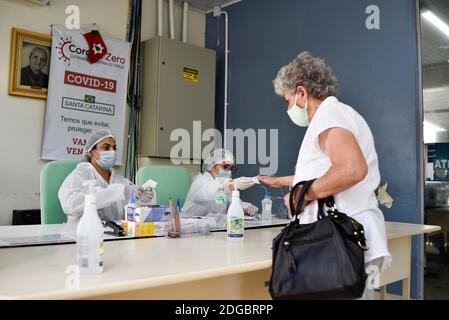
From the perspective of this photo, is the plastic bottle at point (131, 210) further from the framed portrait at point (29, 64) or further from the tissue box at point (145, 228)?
the framed portrait at point (29, 64)

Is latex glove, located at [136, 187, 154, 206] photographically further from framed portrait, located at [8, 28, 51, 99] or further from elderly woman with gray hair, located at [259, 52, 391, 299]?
framed portrait, located at [8, 28, 51, 99]

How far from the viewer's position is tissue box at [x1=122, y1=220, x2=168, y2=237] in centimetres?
170

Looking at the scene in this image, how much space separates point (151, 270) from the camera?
1108mm

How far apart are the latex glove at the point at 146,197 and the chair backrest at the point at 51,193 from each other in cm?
62

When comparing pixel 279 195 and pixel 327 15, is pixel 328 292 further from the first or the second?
pixel 327 15

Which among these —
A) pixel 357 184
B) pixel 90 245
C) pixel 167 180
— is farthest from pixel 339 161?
pixel 167 180

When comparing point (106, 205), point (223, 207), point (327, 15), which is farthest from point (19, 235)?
point (327, 15)

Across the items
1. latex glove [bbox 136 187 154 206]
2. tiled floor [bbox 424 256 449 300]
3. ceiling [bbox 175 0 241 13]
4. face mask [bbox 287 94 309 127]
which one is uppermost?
ceiling [bbox 175 0 241 13]

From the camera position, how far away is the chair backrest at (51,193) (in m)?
2.22

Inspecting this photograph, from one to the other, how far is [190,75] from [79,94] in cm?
109

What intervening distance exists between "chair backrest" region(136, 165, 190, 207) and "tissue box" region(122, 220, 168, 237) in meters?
0.88

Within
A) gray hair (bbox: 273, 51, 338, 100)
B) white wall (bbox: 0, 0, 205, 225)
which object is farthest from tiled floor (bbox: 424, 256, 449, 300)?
white wall (bbox: 0, 0, 205, 225)

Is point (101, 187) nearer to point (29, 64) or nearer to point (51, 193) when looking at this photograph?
point (51, 193)

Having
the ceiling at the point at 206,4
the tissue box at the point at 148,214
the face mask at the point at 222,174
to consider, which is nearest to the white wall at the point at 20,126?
the ceiling at the point at 206,4
